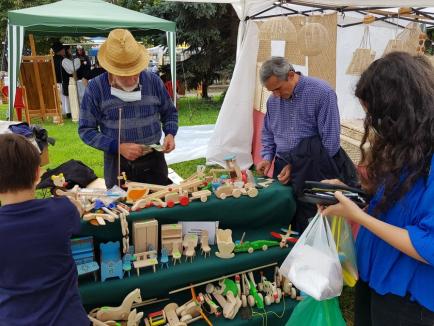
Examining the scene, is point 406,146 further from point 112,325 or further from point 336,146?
point 112,325

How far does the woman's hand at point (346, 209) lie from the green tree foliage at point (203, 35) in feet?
30.4

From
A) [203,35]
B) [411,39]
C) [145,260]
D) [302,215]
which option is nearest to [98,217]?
[145,260]

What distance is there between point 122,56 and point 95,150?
4447 millimetres

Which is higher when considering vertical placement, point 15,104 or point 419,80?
point 419,80

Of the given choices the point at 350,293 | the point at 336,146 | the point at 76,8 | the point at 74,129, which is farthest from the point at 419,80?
the point at 74,129

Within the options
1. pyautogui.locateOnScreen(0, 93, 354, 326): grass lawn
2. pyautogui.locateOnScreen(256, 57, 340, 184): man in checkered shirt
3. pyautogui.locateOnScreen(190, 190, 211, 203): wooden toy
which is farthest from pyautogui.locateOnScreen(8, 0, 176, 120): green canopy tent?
pyautogui.locateOnScreen(190, 190, 211, 203): wooden toy

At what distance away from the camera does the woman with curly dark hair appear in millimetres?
1125

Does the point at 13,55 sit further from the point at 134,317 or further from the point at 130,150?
the point at 134,317

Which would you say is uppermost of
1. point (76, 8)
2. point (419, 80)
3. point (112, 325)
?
point (76, 8)

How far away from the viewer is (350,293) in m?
2.80

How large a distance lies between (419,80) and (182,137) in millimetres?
6128

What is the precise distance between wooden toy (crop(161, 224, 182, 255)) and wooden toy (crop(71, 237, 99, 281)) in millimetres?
332

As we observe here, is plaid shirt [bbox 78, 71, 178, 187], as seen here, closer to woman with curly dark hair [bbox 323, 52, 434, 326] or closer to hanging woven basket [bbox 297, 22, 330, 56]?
woman with curly dark hair [bbox 323, 52, 434, 326]

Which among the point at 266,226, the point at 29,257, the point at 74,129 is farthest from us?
the point at 74,129
